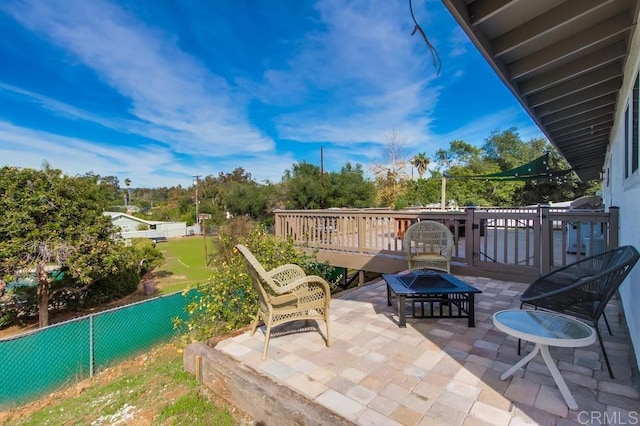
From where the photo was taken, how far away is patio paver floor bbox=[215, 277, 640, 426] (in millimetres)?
1796

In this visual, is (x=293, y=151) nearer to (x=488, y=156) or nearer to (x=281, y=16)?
(x=488, y=156)

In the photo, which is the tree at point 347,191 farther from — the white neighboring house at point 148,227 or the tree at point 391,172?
the white neighboring house at point 148,227

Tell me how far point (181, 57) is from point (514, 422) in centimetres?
1520

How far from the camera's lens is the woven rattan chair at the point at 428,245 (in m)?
4.65

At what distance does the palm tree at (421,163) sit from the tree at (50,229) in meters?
27.0

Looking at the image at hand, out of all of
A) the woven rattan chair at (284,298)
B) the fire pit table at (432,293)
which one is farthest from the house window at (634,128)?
the woven rattan chair at (284,298)

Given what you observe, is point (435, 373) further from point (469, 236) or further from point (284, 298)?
point (469, 236)

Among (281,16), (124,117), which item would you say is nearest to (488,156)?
(281,16)

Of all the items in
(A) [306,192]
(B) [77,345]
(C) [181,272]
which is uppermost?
(A) [306,192]

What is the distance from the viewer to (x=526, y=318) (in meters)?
2.11

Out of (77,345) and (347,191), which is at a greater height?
(347,191)

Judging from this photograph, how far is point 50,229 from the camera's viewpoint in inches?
293

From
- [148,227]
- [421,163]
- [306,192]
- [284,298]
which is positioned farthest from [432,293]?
[148,227]

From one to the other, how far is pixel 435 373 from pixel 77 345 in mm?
5196
